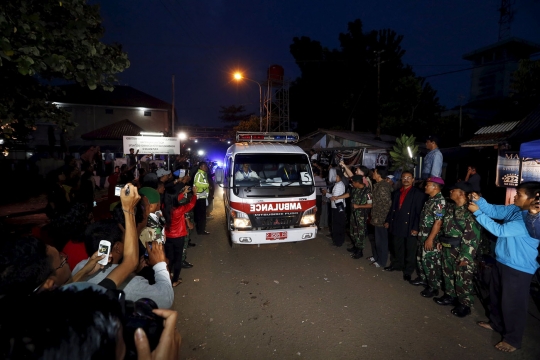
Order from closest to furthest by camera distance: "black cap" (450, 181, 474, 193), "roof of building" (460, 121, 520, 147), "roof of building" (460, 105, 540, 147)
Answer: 1. "black cap" (450, 181, 474, 193)
2. "roof of building" (460, 105, 540, 147)
3. "roof of building" (460, 121, 520, 147)

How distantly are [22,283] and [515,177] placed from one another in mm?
10196

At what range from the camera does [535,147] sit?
5727 mm

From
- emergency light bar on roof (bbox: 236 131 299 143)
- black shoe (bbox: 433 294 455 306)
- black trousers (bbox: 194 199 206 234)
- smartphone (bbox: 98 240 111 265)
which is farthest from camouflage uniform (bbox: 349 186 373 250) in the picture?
smartphone (bbox: 98 240 111 265)

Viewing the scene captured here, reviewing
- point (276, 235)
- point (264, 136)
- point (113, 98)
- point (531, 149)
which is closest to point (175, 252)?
point (276, 235)

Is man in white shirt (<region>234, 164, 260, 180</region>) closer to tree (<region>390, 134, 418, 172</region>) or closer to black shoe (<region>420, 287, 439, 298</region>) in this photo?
black shoe (<region>420, 287, 439, 298</region>)

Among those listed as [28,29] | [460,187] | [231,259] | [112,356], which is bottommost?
[231,259]

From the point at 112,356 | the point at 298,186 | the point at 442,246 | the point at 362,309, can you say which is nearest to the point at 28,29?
the point at 112,356

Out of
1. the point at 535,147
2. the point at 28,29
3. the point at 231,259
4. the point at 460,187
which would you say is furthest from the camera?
the point at 231,259

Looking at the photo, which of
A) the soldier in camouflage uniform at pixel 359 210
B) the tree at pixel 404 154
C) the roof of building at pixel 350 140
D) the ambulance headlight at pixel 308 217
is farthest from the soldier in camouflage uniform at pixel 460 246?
the roof of building at pixel 350 140

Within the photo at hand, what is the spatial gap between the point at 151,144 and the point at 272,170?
322 inches

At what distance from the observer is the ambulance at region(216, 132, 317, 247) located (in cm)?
590

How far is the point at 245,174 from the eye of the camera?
21.4 ft

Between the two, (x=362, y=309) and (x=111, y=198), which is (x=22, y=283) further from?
(x=111, y=198)

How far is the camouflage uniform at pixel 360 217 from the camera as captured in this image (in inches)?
242
